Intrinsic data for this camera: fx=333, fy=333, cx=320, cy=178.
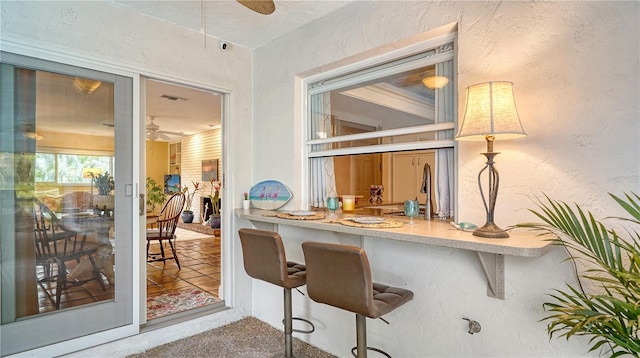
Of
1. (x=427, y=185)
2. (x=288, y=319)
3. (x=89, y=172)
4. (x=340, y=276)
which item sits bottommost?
(x=288, y=319)

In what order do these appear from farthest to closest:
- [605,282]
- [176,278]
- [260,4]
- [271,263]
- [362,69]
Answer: [176,278], [362,69], [271,263], [260,4], [605,282]

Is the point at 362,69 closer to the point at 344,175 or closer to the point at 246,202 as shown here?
the point at 344,175

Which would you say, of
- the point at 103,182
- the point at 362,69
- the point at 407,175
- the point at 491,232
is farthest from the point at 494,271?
the point at 103,182

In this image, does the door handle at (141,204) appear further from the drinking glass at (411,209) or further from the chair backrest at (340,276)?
the drinking glass at (411,209)

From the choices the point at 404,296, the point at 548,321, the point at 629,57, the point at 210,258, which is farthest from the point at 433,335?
the point at 210,258

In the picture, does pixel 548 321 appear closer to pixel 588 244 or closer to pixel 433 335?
pixel 588 244

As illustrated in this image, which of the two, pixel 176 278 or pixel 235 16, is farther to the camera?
pixel 176 278

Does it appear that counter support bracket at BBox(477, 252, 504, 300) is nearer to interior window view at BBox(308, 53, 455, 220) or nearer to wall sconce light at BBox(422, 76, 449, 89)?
interior window view at BBox(308, 53, 455, 220)

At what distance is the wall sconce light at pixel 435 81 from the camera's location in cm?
207

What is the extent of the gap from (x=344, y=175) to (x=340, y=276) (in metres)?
1.40

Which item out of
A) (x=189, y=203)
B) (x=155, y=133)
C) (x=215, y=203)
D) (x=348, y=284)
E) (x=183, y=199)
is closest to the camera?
(x=348, y=284)

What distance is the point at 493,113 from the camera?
149 centimetres

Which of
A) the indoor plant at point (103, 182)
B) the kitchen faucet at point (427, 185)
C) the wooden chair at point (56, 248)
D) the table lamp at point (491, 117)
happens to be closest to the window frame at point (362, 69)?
the kitchen faucet at point (427, 185)

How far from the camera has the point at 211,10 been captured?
99.7 inches
